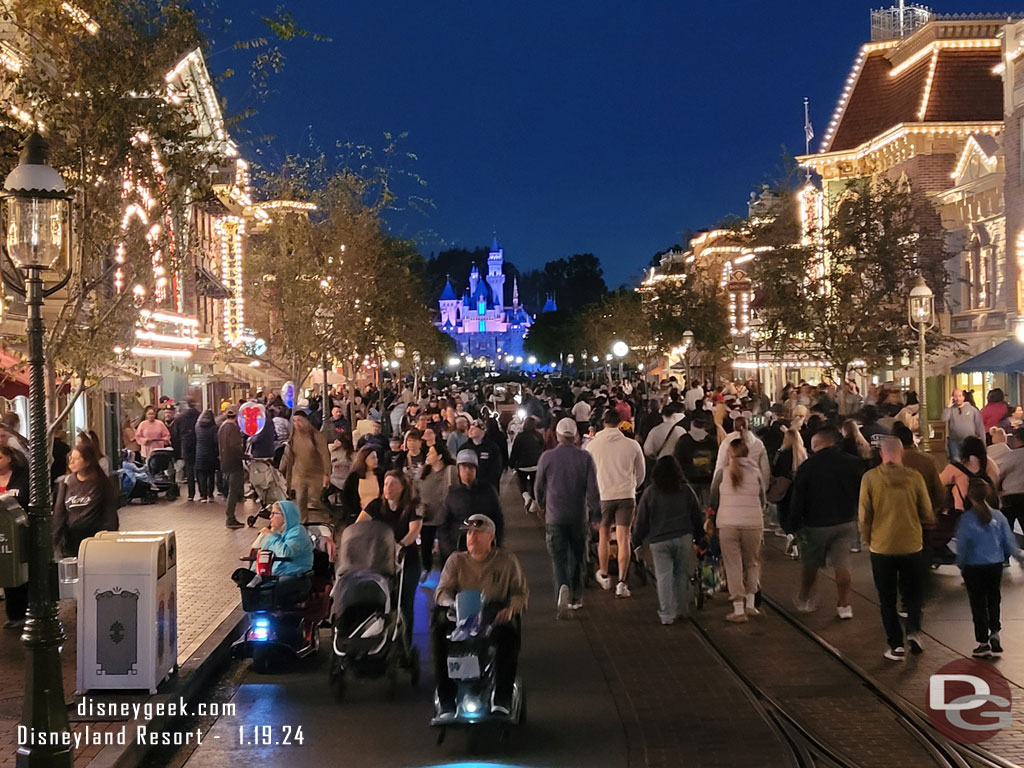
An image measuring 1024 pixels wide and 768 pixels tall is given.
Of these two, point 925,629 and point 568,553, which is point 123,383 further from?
point 925,629

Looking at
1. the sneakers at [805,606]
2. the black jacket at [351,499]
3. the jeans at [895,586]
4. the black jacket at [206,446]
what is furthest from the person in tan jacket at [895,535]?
the black jacket at [206,446]

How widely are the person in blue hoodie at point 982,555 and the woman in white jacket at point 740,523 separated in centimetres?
229

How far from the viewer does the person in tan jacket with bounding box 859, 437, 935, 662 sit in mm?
9977

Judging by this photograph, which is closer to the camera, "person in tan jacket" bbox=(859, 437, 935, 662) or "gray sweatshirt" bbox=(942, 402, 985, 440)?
"person in tan jacket" bbox=(859, 437, 935, 662)

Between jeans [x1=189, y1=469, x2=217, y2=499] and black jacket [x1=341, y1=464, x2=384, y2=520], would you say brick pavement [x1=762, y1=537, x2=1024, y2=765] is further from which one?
jeans [x1=189, y1=469, x2=217, y2=499]

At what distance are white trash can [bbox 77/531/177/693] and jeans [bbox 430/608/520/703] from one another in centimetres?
221

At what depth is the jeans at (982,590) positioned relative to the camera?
10031 mm

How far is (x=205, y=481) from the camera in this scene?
24.1 m

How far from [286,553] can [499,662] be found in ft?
10.3

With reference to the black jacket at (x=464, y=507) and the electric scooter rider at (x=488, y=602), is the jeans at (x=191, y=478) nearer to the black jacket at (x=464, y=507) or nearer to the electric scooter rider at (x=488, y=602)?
the black jacket at (x=464, y=507)

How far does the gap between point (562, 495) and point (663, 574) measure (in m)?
1.23

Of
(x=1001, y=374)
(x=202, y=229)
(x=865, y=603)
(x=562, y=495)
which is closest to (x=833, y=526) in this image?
(x=865, y=603)

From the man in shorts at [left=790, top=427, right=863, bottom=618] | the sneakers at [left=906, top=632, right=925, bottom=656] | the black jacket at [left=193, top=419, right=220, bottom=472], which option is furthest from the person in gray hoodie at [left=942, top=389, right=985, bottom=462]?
the black jacket at [left=193, top=419, right=220, bottom=472]

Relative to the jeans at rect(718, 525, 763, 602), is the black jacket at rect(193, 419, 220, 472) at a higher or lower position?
higher
